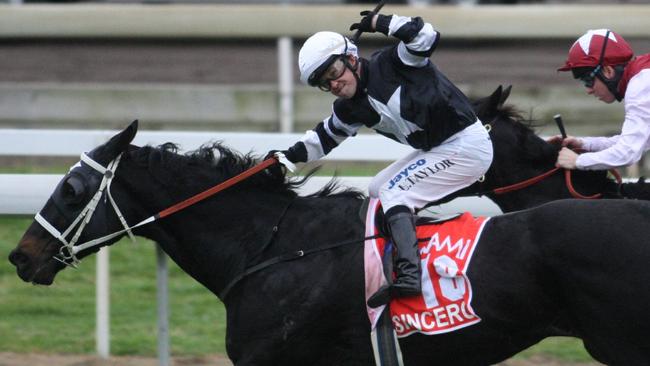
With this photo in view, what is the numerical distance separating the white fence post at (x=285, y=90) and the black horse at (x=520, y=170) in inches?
179

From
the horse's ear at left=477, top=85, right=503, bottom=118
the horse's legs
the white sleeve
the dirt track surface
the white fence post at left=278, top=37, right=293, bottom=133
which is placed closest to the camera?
the horse's legs

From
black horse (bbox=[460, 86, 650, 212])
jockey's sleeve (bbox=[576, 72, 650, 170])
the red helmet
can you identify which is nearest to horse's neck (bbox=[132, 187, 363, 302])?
black horse (bbox=[460, 86, 650, 212])

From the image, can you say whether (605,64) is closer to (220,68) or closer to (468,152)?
(468,152)

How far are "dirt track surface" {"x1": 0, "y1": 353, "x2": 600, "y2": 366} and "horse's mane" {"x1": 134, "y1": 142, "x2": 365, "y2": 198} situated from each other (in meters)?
1.83

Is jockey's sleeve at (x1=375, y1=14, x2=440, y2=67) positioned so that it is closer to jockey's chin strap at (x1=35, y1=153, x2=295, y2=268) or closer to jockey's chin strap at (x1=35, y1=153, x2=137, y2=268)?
jockey's chin strap at (x1=35, y1=153, x2=295, y2=268)

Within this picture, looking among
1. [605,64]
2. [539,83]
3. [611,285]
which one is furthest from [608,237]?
[539,83]

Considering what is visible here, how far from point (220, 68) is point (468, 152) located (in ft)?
32.3

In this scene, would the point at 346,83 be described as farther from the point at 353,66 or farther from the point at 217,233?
the point at 217,233

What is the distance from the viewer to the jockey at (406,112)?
5.04 metres

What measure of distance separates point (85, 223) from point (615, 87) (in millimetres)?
2639

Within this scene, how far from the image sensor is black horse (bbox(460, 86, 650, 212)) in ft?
20.0

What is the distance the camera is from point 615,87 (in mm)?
5840

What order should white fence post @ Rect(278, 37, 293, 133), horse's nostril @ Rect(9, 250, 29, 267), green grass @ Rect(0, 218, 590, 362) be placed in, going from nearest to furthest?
horse's nostril @ Rect(9, 250, 29, 267), green grass @ Rect(0, 218, 590, 362), white fence post @ Rect(278, 37, 293, 133)

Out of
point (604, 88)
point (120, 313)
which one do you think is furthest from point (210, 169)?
point (120, 313)
